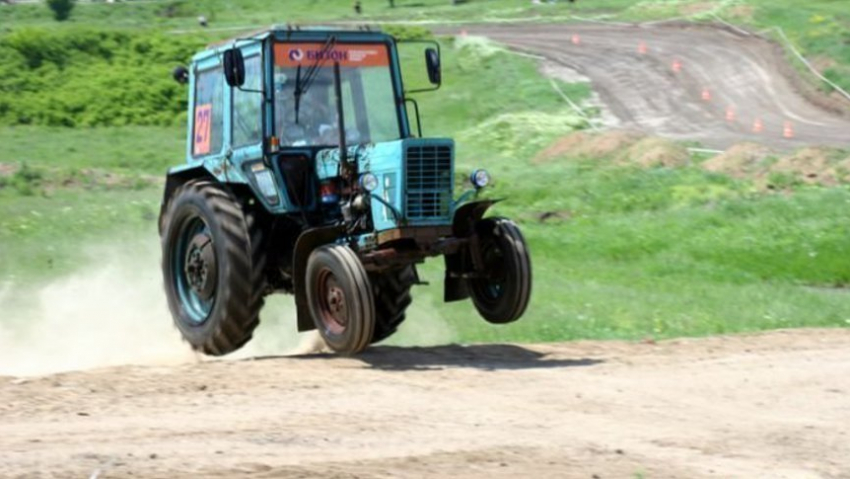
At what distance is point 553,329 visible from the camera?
56.5ft

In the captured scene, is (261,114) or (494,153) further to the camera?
(494,153)

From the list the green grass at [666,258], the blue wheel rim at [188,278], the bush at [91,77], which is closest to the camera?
the blue wheel rim at [188,278]

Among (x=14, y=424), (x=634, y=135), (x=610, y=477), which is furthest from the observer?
(x=634, y=135)

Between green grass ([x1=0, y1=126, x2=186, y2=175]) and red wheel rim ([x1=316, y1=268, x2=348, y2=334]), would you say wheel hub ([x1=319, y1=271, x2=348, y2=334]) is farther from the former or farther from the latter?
green grass ([x1=0, y1=126, x2=186, y2=175])

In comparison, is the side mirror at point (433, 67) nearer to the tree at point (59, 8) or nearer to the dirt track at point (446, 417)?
the dirt track at point (446, 417)

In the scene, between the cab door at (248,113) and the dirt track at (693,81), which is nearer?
the cab door at (248,113)

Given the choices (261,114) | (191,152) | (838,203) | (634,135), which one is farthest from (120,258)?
(634,135)

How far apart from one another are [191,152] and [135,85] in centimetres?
2864

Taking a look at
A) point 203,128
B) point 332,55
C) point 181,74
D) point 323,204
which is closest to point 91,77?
point 181,74

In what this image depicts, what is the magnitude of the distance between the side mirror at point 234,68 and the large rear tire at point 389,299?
2.54 meters

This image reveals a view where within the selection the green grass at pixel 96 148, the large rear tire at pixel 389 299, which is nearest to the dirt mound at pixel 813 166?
the green grass at pixel 96 148

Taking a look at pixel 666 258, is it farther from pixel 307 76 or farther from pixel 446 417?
pixel 446 417

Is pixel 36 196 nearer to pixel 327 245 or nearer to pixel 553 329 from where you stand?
pixel 553 329

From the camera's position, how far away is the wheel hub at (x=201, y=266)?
14469 millimetres
